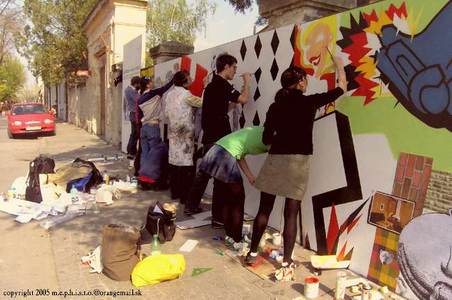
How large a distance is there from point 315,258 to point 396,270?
28.1 inches

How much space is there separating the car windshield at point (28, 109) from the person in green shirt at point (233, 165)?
51.6 feet

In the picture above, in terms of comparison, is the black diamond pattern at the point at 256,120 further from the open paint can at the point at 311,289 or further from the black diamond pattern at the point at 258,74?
the open paint can at the point at 311,289

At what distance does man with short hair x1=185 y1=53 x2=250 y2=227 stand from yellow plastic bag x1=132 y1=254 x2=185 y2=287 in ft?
4.32

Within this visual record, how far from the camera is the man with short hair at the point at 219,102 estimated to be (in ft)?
15.0

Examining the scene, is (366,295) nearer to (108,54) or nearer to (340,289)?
(340,289)

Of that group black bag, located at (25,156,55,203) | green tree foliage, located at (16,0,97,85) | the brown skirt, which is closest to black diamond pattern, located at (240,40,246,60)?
the brown skirt

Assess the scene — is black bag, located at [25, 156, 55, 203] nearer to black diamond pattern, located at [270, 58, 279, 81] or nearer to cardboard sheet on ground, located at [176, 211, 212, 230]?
cardboard sheet on ground, located at [176, 211, 212, 230]

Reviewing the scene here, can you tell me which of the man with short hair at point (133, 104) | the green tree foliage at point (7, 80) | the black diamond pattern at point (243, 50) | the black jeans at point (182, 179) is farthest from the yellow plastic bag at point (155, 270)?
the green tree foliage at point (7, 80)

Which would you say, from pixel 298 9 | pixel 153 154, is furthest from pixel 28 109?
pixel 298 9

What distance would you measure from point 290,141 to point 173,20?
29.7 metres

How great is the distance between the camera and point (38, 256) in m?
4.14

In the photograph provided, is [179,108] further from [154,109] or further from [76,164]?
[76,164]

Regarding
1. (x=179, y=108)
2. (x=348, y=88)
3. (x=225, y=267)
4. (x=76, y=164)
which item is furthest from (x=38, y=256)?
(x=348, y=88)

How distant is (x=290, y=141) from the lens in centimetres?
345
